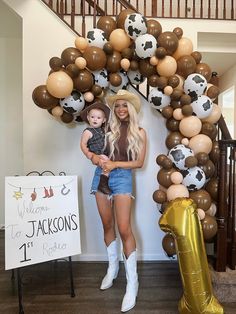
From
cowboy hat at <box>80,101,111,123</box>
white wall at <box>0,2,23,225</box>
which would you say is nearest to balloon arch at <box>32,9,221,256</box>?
cowboy hat at <box>80,101,111,123</box>

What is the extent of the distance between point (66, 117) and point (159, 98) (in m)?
0.79

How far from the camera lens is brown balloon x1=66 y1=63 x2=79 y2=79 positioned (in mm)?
2072

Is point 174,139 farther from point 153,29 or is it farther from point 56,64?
point 56,64

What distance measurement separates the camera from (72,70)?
207 centimetres

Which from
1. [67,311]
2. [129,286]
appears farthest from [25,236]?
[129,286]

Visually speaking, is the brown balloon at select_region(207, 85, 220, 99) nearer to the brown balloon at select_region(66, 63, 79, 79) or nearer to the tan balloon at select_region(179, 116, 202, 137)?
the tan balloon at select_region(179, 116, 202, 137)

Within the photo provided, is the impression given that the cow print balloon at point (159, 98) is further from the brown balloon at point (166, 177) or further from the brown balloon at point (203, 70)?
the brown balloon at point (166, 177)

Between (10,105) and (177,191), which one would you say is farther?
(10,105)

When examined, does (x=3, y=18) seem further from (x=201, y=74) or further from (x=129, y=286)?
(x=129, y=286)

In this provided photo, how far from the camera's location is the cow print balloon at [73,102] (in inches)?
87.0

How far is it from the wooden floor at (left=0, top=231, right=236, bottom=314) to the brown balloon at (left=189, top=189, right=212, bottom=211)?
0.68 m

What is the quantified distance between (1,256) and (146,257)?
1430 mm

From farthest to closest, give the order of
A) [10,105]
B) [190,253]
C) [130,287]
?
[10,105], [130,287], [190,253]

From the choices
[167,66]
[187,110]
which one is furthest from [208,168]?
[167,66]
